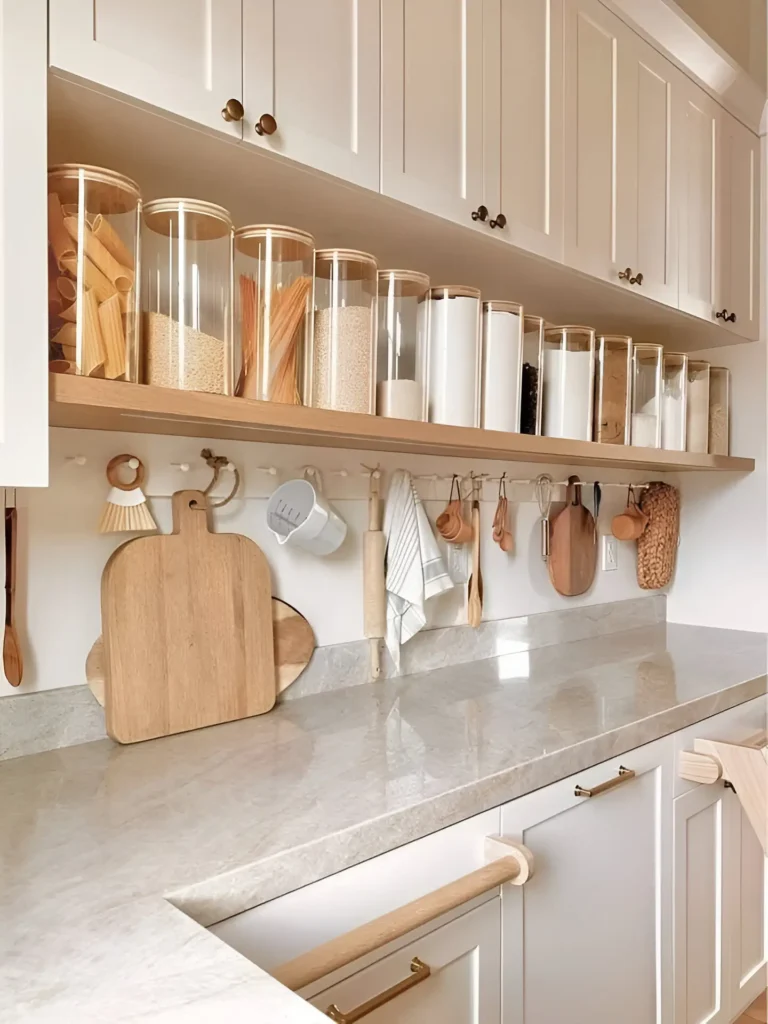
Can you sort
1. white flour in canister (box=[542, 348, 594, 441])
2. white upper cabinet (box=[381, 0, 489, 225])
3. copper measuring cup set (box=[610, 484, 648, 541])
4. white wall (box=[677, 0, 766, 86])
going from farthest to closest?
white wall (box=[677, 0, 766, 86])
copper measuring cup set (box=[610, 484, 648, 541])
white flour in canister (box=[542, 348, 594, 441])
white upper cabinet (box=[381, 0, 489, 225])

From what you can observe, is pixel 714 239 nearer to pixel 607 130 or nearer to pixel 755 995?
pixel 607 130

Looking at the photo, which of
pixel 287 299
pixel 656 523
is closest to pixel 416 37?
pixel 287 299

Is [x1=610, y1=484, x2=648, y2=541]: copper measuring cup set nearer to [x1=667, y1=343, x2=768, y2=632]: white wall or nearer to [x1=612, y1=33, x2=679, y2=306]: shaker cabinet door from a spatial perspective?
[x1=667, y1=343, x2=768, y2=632]: white wall

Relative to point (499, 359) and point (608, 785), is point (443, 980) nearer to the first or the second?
point (608, 785)

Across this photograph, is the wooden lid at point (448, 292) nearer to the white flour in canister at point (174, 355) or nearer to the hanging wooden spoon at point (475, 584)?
the white flour in canister at point (174, 355)

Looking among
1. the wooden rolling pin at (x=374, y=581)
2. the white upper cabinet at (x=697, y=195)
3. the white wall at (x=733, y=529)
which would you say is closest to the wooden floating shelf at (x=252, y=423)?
the wooden rolling pin at (x=374, y=581)

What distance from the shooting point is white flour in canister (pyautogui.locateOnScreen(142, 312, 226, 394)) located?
1099mm

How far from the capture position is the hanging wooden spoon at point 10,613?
122cm

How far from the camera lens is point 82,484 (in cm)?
133

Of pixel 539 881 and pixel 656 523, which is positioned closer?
pixel 539 881

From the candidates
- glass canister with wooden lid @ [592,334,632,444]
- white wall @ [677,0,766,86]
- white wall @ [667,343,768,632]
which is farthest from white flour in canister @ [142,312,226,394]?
white wall @ [677,0,766,86]

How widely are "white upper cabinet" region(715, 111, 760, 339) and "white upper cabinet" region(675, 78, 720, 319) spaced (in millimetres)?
45

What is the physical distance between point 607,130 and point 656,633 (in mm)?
1540

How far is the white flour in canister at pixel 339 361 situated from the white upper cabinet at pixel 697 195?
1175 millimetres
